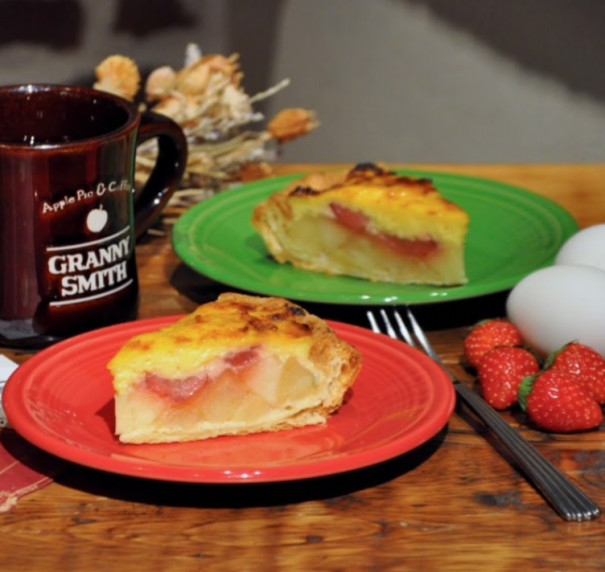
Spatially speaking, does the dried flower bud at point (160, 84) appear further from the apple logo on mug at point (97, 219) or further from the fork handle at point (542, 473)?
the fork handle at point (542, 473)

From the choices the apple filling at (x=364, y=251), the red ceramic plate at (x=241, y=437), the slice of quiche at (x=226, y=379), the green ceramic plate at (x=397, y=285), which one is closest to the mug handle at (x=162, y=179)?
the green ceramic plate at (x=397, y=285)

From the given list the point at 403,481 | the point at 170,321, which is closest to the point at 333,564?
the point at 403,481

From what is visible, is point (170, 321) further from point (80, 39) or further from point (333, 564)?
point (80, 39)

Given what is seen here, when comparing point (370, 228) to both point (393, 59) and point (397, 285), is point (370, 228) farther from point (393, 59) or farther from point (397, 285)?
point (393, 59)

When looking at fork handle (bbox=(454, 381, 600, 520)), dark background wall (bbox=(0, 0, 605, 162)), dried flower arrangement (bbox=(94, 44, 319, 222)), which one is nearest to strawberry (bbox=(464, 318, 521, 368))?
fork handle (bbox=(454, 381, 600, 520))

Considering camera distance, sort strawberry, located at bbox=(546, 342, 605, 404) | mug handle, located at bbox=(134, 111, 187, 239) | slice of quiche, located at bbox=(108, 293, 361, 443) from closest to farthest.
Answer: slice of quiche, located at bbox=(108, 293, 361, 443) → strawberry, located at bbox=(546, 342, 605, 404) → mug handle, located at bbox=(134, 111, 187, 239)

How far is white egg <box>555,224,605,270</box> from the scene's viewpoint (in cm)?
148

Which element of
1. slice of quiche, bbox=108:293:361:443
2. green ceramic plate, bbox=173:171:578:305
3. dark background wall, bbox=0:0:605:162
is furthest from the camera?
dark background wall, bbox=0:0:605:162

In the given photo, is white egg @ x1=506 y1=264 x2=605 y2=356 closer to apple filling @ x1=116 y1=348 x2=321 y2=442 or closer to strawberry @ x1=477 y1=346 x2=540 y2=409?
strawberry @ x1=477 y1=346 x2=540 y2=409

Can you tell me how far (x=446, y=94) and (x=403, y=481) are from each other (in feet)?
9.81

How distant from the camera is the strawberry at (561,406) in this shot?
45.8 inches

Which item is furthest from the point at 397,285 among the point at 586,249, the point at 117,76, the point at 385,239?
the point at 117,76

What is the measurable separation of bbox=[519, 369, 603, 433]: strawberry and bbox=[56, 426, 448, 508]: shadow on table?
162 millimetres

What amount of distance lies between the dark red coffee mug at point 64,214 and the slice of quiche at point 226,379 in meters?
0.22
